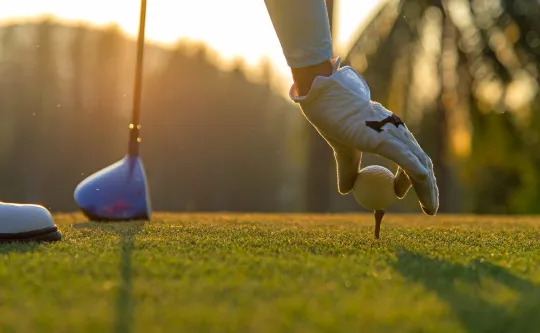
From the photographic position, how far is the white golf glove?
2.11 m

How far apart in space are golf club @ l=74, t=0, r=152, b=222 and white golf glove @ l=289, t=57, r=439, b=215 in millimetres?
1574

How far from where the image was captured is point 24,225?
2.14 meters

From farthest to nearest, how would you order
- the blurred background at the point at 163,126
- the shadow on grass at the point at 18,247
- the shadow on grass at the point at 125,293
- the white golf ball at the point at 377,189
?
the blurred background at the point at 163,126 < the white golf ball at the point at 377,189 < the shadow on grass at the point at 18,247 < the shadow on grass at the point at 125,293

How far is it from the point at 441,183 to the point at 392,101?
1962 millimetres

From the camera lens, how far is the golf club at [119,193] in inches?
139

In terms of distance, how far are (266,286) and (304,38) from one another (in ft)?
3.45

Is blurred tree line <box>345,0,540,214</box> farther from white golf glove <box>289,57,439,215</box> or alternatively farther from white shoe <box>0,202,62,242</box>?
white shoe <box>0,202,62,242</box>

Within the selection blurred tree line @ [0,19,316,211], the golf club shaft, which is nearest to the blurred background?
blurred tree line @ [0,19,316,211]

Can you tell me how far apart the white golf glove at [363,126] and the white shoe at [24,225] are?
80 centimetres

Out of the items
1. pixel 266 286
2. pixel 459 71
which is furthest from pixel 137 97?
pixel 459 71

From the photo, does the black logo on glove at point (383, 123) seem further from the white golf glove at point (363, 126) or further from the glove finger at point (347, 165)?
the glove finger at point (347, 165)

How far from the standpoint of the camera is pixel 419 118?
1259 cm

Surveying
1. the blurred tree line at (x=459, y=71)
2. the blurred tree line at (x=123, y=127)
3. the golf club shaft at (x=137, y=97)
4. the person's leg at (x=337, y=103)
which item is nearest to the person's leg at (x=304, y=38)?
the person's leg at (x=337, y=103)

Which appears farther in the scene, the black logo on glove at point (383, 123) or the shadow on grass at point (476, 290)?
the black logo on glove at point (383, 123)
